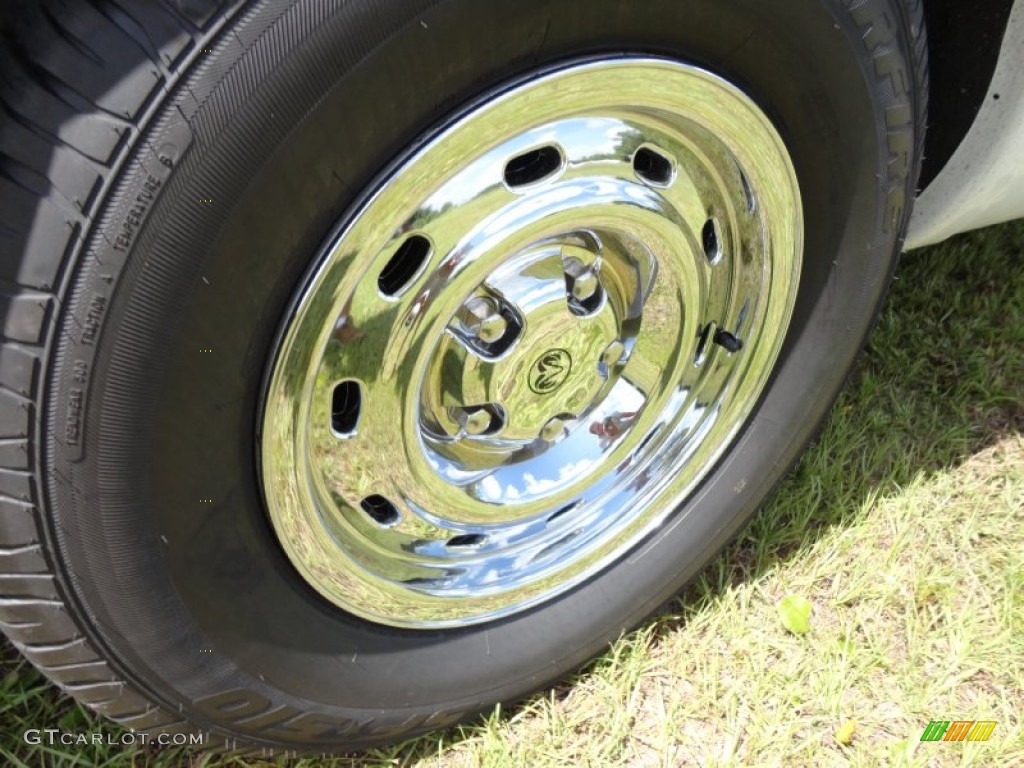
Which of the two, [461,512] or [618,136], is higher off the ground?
[618,136]

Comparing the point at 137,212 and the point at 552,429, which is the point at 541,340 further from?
the point at 137,212

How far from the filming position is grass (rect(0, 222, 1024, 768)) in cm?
161

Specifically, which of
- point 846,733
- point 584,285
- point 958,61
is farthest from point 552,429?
point 958,61

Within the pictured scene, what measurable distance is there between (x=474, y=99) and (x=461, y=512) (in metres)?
0.67

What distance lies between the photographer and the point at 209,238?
3.03 ft

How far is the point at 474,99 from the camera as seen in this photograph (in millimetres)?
1032

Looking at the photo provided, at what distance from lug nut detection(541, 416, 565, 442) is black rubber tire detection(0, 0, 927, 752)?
1.29ft

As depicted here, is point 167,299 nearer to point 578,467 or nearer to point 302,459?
point 302,459

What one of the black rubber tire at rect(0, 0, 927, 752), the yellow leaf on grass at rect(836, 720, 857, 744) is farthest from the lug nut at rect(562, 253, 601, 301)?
→ the yellow leaf on grass at rect(836, 720, 857, 744)

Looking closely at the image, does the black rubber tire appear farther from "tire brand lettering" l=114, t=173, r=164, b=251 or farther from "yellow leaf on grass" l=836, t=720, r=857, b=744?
"yellow leaf on grass" l=836, t=720, r=857, b=744

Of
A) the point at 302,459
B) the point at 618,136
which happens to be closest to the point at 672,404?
the point at 618,136

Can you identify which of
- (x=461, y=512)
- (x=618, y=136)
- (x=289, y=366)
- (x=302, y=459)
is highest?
(x=618, y=136)

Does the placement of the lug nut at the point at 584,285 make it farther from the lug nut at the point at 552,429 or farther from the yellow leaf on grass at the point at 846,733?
the yellow leaf on grass at the point at 846,733

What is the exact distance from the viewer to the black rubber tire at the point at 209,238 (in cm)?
89
